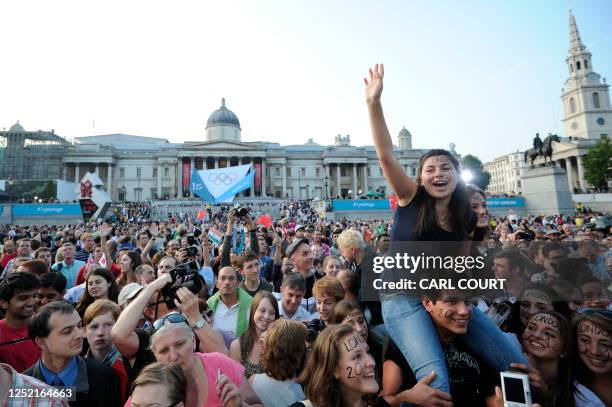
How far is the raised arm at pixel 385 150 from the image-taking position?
7.38ft

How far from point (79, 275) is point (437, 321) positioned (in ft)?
22.5

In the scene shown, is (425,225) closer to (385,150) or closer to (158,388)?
(385,150)

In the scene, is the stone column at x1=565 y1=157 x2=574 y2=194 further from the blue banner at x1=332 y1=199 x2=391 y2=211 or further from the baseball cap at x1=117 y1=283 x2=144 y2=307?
the baseball cap at x1=117 y1=283 x2=144 y2=307

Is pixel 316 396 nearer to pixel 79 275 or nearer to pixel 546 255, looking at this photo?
pixel 546 255

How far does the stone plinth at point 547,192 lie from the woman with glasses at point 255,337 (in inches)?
1229

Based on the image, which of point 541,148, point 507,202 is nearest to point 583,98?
point 541,148

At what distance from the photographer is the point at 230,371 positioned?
8.78ft

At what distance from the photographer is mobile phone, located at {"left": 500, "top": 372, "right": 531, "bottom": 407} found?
1.68 m

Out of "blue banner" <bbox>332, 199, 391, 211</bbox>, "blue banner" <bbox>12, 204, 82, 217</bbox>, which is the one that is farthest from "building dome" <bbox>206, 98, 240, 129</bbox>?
"blue banner" <bbox>332, 199, 391, 211</bbox>

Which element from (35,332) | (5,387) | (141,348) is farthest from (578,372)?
(35,332)

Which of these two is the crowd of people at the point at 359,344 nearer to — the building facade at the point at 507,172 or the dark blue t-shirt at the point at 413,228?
the dark blue t-shirt at the point at 413,228

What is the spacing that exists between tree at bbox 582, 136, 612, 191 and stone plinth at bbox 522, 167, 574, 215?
30.6 m

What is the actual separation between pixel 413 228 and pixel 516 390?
982mm

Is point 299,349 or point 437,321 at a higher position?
point 437,321
